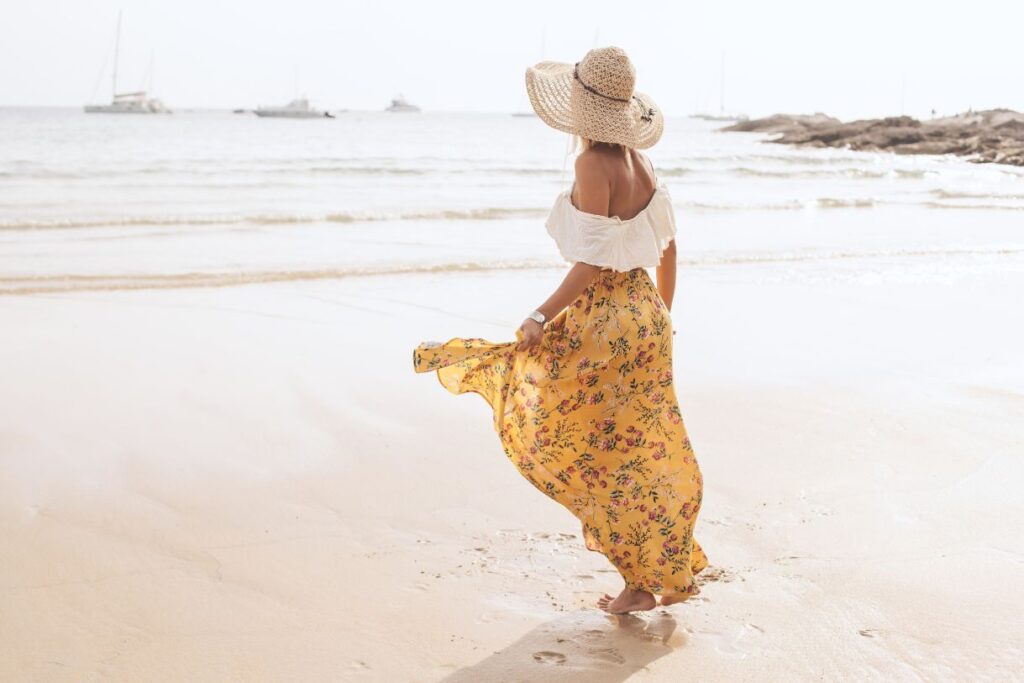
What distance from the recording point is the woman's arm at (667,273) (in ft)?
10.8

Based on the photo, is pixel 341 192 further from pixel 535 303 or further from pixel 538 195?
pixel 535 303

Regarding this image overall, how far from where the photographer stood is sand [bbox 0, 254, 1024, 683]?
9.73ft

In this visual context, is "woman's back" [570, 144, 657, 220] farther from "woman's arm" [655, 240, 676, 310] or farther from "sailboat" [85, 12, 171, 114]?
"sailboat" [85, 12, 171, 114]

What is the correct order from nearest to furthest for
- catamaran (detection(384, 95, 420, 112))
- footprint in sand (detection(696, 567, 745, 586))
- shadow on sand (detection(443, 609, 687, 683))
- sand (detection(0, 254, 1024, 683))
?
shadow on sand (detection(443, 609, 687, 683)) → sand (detection(0, 254, 1024, 683)) → footprint in sand (detection(696, 567, 745, 586)) → catamaran (detection(384, 95, 420, 112))

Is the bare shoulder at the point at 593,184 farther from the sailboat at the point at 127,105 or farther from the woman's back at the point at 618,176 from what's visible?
the sailboat at the point at 127,105

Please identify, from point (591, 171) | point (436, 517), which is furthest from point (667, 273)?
point (436, 517)

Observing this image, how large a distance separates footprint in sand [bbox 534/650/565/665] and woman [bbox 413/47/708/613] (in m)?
0.31

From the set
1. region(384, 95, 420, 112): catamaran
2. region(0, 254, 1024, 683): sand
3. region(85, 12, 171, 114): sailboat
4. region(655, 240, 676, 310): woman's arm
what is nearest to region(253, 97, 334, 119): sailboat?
region(85, 12, 171, 114): sailboat

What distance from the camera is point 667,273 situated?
3324 millimetres

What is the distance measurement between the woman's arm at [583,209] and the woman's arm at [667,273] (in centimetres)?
35

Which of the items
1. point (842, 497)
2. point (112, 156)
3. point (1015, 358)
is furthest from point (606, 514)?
point (112, 156)

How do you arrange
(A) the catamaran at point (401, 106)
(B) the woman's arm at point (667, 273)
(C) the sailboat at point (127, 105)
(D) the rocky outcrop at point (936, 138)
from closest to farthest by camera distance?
(B) the woman's arm at point (667, 273) < (D) the rocky outcrop at point (936, 138) < (C) the sailboat at point (127, 105) < (A) the catamaran at point (401, 106)

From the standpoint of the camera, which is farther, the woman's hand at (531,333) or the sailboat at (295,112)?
the sailboat at (295,112)

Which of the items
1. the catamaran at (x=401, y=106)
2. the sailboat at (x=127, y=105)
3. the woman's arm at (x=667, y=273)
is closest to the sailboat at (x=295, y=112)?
the sailboat at (x=127, y=105)
